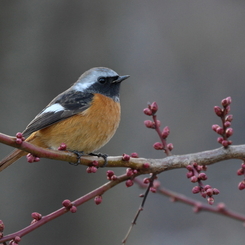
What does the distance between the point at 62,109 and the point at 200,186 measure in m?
1.77

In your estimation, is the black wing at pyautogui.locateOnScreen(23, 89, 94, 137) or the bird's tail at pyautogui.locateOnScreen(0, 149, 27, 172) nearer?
the bird's tail at pyautogui.locateOnScreen(0, 149, 27, 172)

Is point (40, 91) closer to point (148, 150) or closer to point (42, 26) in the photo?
point (42, 26)

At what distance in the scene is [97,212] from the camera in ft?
20.6

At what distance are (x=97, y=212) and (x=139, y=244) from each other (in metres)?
0.90

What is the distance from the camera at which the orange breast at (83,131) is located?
332 cm

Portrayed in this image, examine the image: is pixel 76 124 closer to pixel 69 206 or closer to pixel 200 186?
pixel 69 206

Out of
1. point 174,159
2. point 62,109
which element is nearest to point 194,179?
point 174,159

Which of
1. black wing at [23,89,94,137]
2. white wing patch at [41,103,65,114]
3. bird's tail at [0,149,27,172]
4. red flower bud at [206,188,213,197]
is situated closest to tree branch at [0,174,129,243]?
red flower bud at [206,188,213,197]

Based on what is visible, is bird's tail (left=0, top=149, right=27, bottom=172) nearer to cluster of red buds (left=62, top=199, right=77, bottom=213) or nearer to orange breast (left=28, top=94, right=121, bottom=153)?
orange breast (left=28, top=94, right=121, bottom=153)

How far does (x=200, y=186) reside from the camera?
224cm

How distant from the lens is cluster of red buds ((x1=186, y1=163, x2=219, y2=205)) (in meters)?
2.15

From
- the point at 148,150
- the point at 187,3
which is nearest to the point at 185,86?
the point at 148,150

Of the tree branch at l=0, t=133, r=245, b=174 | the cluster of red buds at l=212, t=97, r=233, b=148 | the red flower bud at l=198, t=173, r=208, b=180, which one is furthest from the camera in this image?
the tree branch at l=0, t=133, r=245, b=174

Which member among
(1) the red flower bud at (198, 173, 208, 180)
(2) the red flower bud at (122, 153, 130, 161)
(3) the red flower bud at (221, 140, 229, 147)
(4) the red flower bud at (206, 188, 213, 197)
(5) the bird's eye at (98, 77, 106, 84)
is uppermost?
(5) the bird's eye at (98, 77, 106, 84)
